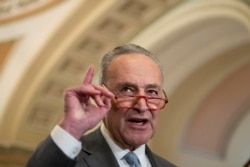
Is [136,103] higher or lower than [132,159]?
higher

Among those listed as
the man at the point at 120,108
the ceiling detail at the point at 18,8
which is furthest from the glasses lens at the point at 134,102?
the ceiling detail at the point at 18,8

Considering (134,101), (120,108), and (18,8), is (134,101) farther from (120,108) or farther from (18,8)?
(18,8)

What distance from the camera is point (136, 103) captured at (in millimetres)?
1534

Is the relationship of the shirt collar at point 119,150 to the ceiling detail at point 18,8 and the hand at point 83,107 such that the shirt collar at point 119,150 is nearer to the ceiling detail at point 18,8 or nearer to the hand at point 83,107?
the hand at point 83,107

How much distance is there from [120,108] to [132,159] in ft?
0.50

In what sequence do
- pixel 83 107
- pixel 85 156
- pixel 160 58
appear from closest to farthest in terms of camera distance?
Result: pixel 83 107 < pixel 85 156 < pixel 160 58

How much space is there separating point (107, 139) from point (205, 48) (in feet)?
12.8

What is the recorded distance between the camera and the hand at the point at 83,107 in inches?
53.3

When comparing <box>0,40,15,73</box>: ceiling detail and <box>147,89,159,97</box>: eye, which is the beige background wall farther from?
<box>147,89,159,97</box>: eye

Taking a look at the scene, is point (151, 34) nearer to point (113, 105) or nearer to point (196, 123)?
point (196, 123)

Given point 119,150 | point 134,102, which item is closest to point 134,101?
point 134,102

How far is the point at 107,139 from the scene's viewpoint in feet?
5.31

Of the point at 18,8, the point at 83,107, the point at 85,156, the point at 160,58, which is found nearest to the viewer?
the point at 83,107

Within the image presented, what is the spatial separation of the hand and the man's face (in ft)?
0.52
